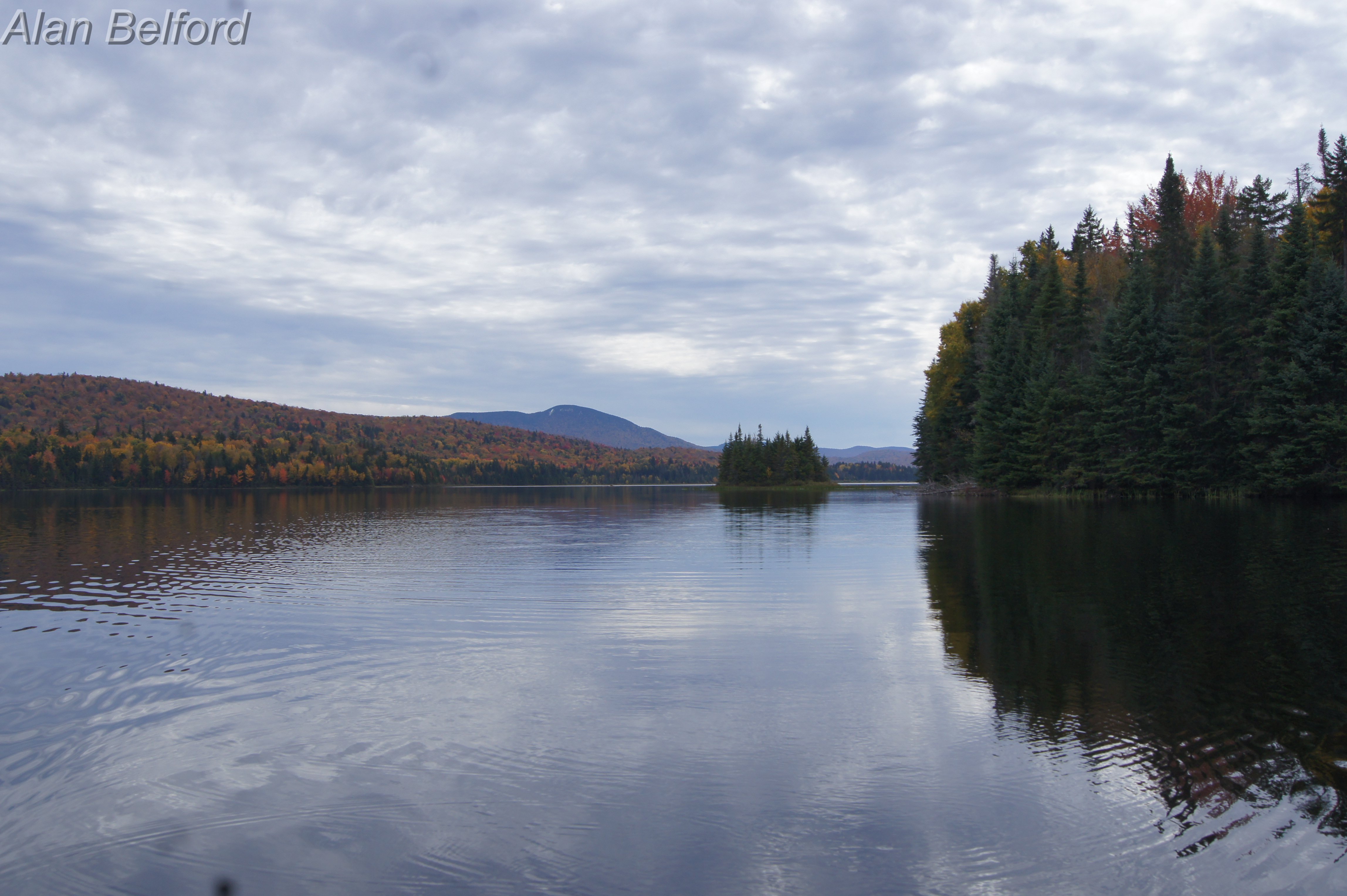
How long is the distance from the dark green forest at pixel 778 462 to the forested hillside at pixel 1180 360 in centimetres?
6747

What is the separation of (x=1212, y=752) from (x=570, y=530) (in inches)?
1472

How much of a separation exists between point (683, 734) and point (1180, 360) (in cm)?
6453

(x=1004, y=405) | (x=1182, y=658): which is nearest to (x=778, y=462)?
(x=1004, y=405)

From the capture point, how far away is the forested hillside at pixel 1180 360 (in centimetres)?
5219

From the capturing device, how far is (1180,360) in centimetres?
6009

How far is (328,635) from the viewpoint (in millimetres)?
15562

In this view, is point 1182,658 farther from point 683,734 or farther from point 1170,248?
point 1170,248

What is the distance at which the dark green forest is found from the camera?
522 ft

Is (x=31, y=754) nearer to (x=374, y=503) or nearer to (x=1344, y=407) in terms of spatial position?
(x=1344, y=407)

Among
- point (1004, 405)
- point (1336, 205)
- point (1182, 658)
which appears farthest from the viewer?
point (1004, 405)

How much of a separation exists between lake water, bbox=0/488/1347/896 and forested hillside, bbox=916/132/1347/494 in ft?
124

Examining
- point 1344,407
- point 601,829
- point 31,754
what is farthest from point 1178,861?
point 1344,407

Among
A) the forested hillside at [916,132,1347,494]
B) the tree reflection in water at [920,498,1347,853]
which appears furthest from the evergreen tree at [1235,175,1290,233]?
the tree reflection in water at [920,498,1347,853]

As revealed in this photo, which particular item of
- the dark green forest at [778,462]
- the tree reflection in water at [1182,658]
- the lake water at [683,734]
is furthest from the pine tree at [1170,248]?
the dark green forest at [778,462]
